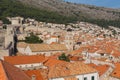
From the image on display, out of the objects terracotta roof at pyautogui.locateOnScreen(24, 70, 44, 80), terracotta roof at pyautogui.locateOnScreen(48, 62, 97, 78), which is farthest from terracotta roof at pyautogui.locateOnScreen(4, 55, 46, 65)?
terracotta roof at pyautogui.locateOnScreen(24, 70, 44, 80)

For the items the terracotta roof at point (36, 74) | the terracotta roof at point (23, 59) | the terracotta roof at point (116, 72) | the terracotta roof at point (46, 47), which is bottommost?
the terracotta roof at point (46, 47)

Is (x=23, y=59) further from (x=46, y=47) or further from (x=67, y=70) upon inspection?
(x=46, y=47)

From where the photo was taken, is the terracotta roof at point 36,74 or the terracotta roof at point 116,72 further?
the terracotta roof at point 116,72

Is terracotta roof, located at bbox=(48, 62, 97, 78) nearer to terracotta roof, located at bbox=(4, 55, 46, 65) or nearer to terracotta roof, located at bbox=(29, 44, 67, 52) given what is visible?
terracotta roof, located at bbox=(4, 55, 46, 65)

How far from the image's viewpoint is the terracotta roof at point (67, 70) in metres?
27.0

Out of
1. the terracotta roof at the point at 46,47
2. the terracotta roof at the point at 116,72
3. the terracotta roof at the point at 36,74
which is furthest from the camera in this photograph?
the terracotta roof at the point at 46,47

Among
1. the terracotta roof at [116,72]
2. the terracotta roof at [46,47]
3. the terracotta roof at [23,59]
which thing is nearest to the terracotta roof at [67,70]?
the terracotta roof at [116,72]

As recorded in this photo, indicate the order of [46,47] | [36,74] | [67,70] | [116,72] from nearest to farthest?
[36,74] → [67,70] → [116,72] → [46,47]

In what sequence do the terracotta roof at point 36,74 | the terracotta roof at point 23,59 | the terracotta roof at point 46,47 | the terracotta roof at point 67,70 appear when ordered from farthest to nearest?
the terracotta roof at point 46,47, the terracotta roof at point 23,59, the terracotta roof at point 67,70, the terracotta roof at point 36,74

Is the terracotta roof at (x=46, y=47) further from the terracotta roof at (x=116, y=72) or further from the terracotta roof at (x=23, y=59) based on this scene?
the terracotta roof at (x=116, y=72)

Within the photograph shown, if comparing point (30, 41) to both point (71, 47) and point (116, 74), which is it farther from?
point (116, 74)

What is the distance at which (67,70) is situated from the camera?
28141mm

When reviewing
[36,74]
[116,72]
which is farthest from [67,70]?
[116,72]

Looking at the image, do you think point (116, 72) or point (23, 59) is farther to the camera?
point (23, 59)
